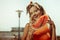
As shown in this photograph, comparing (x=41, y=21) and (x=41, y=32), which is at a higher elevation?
(x=41, y=21)

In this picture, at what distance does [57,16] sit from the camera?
3932 millimetres

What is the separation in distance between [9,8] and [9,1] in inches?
6.2

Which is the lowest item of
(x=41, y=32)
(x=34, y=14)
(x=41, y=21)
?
(x=41, y=32)

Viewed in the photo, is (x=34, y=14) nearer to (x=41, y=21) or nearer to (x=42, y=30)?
(x=41, y=21)

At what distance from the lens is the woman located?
12.5ft

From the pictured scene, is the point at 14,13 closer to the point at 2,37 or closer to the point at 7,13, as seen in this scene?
the point at 7,13

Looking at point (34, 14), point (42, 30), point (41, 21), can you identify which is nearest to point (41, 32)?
point (42, 30)

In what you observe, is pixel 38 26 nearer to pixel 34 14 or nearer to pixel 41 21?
pixel 41 21

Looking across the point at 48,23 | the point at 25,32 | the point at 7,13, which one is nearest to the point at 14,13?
the point at 7,13

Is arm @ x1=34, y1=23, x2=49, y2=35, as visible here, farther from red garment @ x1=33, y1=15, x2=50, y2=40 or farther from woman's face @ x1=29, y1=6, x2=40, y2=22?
woman's face @ x1=29, y1=6, x2=40, y2=22

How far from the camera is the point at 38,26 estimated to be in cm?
384

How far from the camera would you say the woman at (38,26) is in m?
3.82

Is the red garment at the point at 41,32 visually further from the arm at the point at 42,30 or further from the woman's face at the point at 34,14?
the woman's face at the point at 34,14

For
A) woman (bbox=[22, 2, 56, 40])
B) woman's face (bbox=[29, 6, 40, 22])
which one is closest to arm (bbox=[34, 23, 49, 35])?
woman (bbox=[22, 2, 56, 40])
